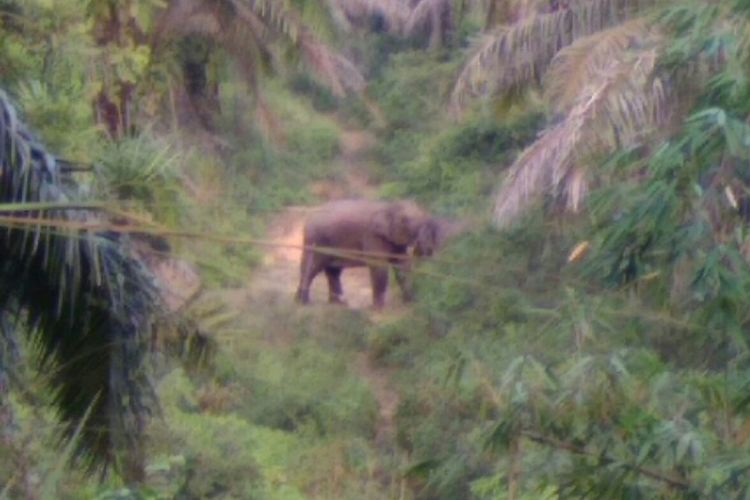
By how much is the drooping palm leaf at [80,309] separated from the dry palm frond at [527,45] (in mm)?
9693

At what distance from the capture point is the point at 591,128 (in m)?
14.0

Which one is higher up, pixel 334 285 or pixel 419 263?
pixel 419 263

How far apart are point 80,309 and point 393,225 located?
14244mm

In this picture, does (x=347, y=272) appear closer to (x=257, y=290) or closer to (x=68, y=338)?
(x=257, y=290)

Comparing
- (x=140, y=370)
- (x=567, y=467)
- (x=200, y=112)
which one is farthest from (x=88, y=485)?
(x=200, y=112)

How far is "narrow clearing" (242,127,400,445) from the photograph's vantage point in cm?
1762

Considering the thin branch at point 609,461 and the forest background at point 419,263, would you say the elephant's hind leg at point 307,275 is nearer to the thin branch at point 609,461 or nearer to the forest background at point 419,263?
the forest background at point 419,263

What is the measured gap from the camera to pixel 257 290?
818 inches

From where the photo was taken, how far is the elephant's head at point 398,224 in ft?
69.0

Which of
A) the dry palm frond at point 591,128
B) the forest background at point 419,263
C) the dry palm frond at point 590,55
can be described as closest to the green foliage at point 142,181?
the forest background at point 419,263

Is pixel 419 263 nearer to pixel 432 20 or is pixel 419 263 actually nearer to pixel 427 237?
pixel 427 237

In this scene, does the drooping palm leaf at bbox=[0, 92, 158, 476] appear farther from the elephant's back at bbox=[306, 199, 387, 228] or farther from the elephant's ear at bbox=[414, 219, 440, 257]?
the elephant's back at bbox=[306, 199, 387, 228]

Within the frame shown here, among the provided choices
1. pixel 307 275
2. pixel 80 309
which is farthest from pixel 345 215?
pixel 80 309

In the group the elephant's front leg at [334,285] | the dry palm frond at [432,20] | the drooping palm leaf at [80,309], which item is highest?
the drooping palm leaf at [80,309]
